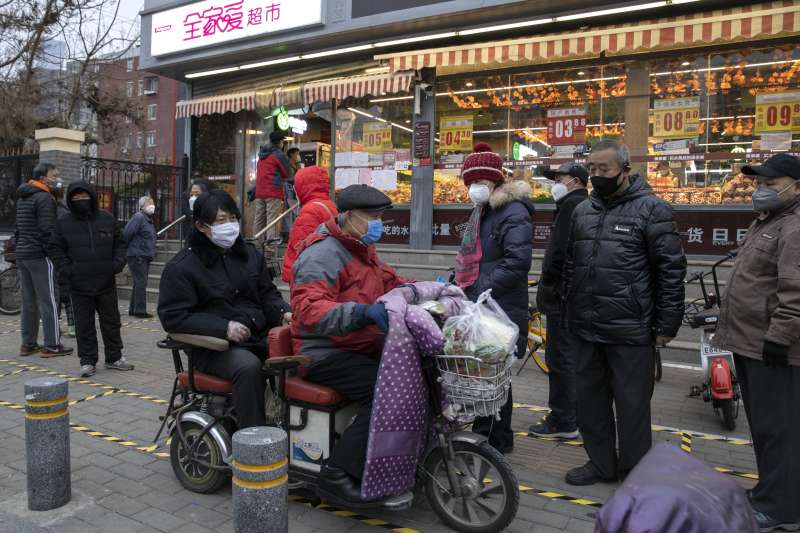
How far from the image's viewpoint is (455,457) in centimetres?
329

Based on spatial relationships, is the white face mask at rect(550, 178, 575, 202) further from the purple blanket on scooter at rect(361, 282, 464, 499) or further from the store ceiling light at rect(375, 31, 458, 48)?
the store ceiling light at rect(375, 31, 458, 48)

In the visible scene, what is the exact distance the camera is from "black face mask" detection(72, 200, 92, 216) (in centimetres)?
646

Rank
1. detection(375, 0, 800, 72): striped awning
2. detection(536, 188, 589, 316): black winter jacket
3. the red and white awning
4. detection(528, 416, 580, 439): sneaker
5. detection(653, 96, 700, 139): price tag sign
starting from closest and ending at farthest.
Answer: detection(536, 188, 589, 316): black winter jacket < detection(528, 416, 580, 439): sneaker < detection(375, 0, 800, 72): striped awning < detection(653, 96, 700, 139): price tag sign < the red and white awning

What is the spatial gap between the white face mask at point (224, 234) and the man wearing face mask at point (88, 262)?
3360mm

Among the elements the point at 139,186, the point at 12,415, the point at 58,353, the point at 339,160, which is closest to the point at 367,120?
the point at 339,160

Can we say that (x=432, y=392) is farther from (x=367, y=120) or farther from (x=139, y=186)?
(x=139, y=186)

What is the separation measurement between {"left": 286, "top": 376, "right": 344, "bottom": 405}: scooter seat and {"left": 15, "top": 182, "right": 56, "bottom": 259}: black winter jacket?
5361mm

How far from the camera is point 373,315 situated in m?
3.10

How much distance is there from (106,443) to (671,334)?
407cm

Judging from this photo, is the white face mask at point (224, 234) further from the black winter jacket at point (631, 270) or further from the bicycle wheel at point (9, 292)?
the bicycle wheel at point (9, 292)

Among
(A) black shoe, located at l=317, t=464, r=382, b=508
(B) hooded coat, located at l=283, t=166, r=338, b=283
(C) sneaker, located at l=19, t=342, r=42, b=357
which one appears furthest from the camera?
(C) sneaker, located at l=19, t=342, r=42, b=357

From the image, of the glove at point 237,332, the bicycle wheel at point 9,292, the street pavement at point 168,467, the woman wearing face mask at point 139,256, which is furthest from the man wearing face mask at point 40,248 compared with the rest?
the glove at point 237,332

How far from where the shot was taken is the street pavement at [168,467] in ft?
11.3

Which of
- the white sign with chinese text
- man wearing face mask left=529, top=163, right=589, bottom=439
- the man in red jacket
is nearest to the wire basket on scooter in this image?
man wearing face mask left=529, top=163, right=589, bottom=439
